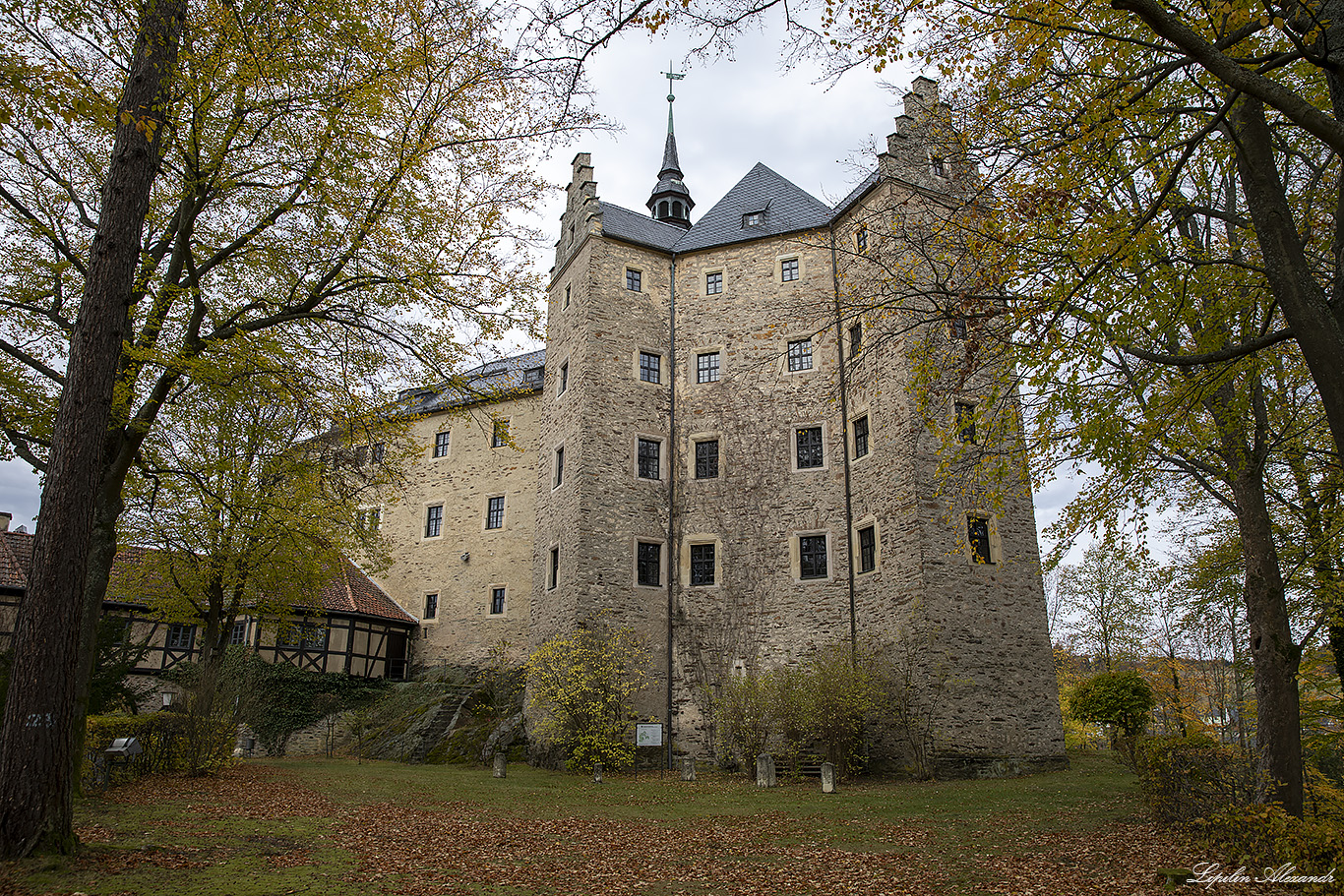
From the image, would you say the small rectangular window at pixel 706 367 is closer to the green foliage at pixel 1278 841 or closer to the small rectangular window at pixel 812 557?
the small rectangular window at pixel 812 557

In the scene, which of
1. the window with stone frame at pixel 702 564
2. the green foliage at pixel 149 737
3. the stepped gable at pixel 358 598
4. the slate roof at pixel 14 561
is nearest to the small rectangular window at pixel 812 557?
the window with stone frame at pixel 702 564

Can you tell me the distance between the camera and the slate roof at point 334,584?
1966 cm

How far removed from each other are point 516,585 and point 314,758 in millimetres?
7536

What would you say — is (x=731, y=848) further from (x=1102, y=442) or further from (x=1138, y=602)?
(x=1138, y=602)

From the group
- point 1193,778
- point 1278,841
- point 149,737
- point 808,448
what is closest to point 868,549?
point 808,448

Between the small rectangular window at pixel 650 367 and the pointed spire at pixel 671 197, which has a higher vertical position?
the pointed spire at pixel 671 197

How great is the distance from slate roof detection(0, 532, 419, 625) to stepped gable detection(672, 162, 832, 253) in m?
13.0

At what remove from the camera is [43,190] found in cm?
1010

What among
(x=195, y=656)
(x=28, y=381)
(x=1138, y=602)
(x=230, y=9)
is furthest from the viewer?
(x=1138, y=602)

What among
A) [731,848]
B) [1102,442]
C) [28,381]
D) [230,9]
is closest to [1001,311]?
[1102,442]

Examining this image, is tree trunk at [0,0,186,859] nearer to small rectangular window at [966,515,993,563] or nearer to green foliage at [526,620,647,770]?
green foliage at [526,620,647,770]

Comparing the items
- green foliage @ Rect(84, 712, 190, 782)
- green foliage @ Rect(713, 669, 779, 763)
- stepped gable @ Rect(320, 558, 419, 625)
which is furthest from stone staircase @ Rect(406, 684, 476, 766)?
green foliage @ Rect(713, 669, 779, 763)

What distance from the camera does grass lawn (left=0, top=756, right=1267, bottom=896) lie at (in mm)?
6449

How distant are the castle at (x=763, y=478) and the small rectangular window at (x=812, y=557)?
0.06 m
